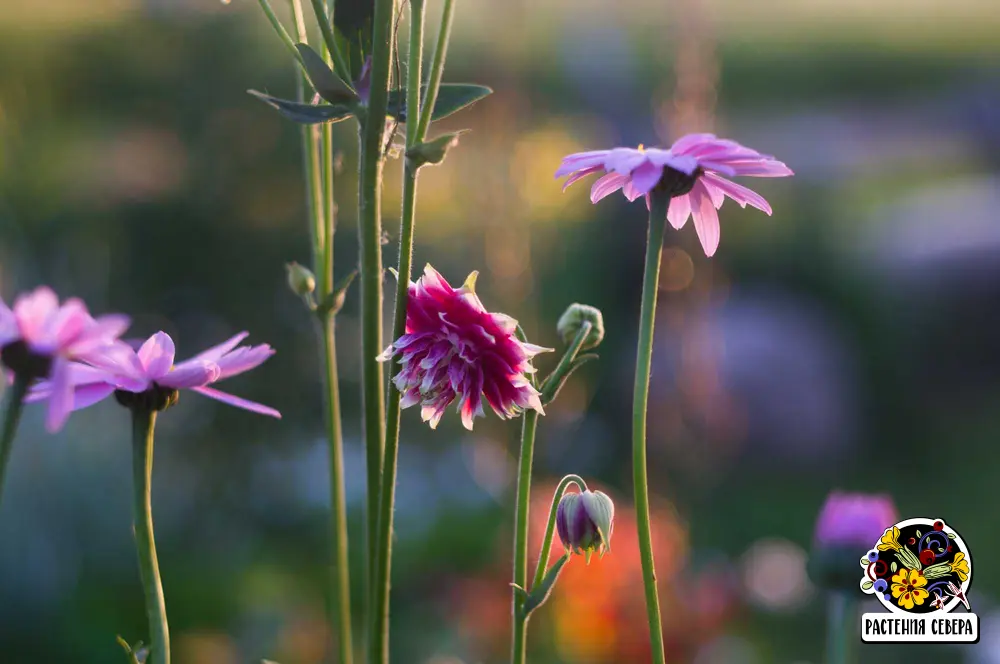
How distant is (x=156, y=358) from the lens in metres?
0.37

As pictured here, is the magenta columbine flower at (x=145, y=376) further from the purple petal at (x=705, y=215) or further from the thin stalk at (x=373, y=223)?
the purple petal at (x=705, y=215)

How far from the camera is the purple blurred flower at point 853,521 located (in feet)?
1.55

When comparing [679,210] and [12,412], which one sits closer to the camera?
[12,412]

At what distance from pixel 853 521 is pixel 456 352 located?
0.80 ft

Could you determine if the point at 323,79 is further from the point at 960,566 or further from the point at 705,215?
the point at 960,566

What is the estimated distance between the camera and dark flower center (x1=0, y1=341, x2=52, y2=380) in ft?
0.95

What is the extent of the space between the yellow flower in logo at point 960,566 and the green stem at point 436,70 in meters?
0.32

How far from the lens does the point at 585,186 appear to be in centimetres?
267

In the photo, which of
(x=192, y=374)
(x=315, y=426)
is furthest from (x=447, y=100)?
(x=315, y=426)

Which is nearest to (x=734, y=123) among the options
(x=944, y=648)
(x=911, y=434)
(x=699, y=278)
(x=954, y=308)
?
(x=954, y=308)

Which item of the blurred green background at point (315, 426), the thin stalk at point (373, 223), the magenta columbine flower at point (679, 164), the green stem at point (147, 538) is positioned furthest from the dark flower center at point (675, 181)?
the blurred green background at point (315, 426)

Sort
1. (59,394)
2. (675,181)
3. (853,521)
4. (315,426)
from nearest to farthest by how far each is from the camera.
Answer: (59,394) → (675,181) → (853,521) → (315,426)

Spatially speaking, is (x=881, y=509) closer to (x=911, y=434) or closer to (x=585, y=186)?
(x=585, y=186)

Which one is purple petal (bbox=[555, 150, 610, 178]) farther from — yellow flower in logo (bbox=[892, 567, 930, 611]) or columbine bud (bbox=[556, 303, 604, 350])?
yellow flower in logo (bbox=[892, 567, 930, 611])
